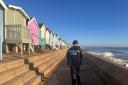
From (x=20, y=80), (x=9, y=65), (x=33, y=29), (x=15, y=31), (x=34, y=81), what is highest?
(x=33, y=29)

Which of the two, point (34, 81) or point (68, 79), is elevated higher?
point (34, 81)

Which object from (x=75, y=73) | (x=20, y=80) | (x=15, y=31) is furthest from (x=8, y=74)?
(x=15, y=31)

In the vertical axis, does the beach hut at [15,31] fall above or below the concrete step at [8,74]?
above

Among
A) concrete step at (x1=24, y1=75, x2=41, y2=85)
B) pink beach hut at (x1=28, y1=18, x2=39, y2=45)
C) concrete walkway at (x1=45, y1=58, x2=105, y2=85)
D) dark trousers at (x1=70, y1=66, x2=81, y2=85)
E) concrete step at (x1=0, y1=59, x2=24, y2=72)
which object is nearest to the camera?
concrete step at (x1=0, y1=59, x2=24, y2=72)

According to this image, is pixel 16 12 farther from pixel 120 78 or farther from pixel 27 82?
pixel 120 78

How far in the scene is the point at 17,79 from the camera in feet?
38.1

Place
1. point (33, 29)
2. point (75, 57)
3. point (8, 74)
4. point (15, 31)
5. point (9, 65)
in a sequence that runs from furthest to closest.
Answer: point (33, 29), point (15, 31), point (75, 57), point (9, 65), point (8, 74)

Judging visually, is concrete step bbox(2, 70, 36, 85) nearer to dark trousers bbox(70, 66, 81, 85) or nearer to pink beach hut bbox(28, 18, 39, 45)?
dark trousers bbox(70, 66, 81, 85)

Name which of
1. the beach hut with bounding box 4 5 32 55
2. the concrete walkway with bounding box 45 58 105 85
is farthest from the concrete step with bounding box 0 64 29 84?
the beach hut with bounding box 4 5 32 55

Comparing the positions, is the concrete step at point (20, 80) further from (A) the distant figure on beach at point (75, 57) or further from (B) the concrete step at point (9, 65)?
(A) the distant figure on beach at point (75, 57)

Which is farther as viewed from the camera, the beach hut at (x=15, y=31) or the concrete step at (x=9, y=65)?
the beach hut at (x=15, y=31)

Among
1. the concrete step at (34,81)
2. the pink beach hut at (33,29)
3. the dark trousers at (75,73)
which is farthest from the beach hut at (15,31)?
the dark trousers at (75,73)

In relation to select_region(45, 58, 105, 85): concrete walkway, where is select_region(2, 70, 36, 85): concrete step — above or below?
above

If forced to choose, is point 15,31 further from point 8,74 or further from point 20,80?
point 8,74
